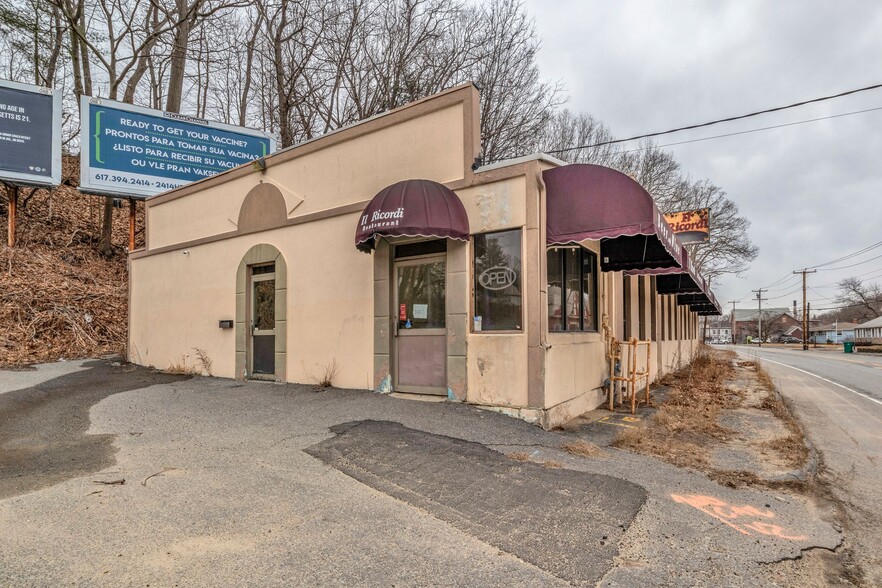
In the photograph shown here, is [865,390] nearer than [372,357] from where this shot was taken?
No

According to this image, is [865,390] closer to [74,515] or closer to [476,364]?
[476,364]

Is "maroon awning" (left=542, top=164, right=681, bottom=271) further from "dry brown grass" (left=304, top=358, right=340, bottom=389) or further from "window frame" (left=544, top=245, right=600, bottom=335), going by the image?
"dry brown grass" (left=304, top=358, right=340, bottom=389)

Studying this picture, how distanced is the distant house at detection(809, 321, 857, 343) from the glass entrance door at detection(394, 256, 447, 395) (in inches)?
3900

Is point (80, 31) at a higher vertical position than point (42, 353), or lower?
higher

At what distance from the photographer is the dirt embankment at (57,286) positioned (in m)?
12.2

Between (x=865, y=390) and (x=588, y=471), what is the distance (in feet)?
45.7

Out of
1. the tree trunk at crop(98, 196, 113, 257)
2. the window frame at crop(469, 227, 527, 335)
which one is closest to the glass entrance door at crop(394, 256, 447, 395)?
the window frame at crop(469, 227, 527, 335)

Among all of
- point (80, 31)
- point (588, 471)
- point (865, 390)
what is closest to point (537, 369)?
point (588, 471)

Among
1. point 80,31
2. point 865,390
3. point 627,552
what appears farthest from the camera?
point 80,31

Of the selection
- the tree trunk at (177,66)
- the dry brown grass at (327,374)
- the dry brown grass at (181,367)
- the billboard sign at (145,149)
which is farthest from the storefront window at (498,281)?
the tree trunk at (177,66)

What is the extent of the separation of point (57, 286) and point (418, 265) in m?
11.9

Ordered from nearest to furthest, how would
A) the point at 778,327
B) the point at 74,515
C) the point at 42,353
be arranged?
the point at 74,515
the point at 42,353
the point at 778,327

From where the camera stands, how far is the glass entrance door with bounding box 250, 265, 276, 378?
977 centimetres

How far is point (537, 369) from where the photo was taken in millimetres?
6508
